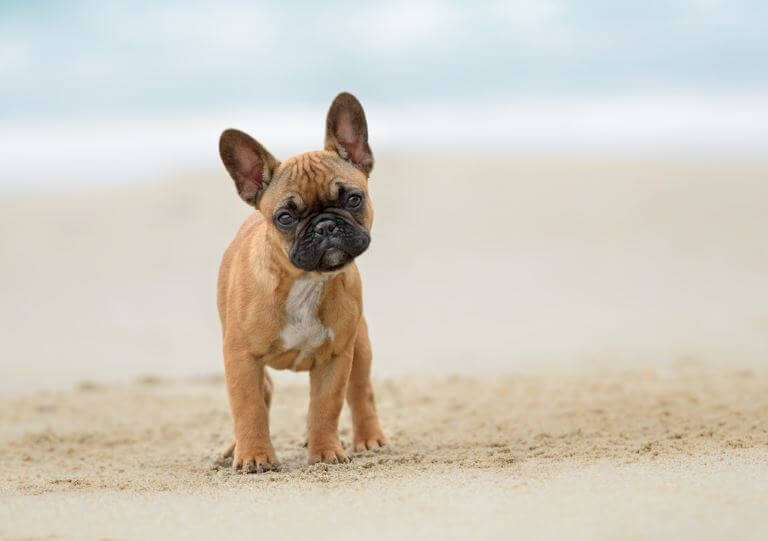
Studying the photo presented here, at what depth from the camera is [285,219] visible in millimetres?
6828

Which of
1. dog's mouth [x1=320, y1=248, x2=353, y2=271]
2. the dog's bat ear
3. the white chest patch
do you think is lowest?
Answer: the white chest patch

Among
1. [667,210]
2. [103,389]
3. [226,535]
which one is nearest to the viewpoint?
[226,535]

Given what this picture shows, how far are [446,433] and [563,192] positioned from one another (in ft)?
43.9

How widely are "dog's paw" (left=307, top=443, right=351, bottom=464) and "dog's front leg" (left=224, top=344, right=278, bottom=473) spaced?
24 cm

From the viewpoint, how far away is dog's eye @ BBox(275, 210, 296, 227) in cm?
681

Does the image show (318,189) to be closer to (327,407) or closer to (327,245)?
(327,245)

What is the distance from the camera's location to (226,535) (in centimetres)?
486

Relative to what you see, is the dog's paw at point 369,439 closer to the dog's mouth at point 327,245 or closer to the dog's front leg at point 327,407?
the dog's front leg at point 327,407

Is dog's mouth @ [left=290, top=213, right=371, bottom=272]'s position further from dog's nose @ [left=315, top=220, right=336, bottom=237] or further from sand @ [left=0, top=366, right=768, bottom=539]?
sand @ [left=0, top=366, right=768, bottom=539]

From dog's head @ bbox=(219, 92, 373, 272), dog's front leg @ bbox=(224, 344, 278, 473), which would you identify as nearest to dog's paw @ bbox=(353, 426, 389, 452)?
dog's front leg @ bbox=(224, 344, 278, 473)

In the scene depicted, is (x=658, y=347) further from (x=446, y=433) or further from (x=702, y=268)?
(x=446, y=433)

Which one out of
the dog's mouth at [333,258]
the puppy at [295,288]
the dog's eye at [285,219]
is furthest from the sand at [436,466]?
the dog's eye at [285,219]

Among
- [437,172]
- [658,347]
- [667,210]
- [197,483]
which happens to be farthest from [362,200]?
[437,172]

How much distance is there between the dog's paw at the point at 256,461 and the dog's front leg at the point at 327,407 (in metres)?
0.27
